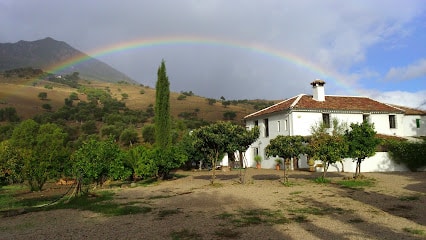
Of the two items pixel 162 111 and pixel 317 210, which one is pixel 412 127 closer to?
pixel 162 111

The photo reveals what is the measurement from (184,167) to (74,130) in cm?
2428

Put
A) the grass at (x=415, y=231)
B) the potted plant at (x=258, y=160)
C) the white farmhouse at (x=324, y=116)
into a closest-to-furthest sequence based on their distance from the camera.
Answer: the grass at (x=415, y=231)
the white farmhouse at (x=324, y=116)
the potted plant at (x=258, y=160)

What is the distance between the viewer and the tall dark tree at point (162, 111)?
1270 inches

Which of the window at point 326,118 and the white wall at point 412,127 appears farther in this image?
the white wall at point 412,127

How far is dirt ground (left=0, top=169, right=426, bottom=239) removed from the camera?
930cm

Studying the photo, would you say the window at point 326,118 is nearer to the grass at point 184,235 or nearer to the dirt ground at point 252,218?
the dirt ground at point 252,218

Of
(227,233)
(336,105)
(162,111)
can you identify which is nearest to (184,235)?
(227,233)

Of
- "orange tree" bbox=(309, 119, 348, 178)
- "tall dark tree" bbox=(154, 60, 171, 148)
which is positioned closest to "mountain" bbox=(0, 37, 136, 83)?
"tall dark tree" bbox=(154, 60, 171, 148)

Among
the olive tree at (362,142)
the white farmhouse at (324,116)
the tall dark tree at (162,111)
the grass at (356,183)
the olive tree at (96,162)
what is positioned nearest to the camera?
the grass at (356,183)

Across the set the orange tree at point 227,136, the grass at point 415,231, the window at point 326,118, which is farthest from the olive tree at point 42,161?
the window at point 326,118

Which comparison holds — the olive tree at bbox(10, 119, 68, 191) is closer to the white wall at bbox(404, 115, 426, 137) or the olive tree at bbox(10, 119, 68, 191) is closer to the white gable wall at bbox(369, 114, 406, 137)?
the white gable wall at bbox(369, 114, 406, 137)

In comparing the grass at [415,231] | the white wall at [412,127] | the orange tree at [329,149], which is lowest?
the grass at [415,231]

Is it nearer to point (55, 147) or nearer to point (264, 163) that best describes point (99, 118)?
point (264, 163)

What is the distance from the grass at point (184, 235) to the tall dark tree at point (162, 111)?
2220 cm
